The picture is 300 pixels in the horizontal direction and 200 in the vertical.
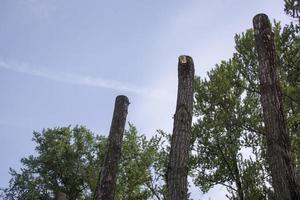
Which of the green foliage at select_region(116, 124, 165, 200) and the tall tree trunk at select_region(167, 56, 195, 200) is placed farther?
the green foliage at select_region(116, 124, 165, 200)

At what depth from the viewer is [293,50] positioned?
15992 millimetres

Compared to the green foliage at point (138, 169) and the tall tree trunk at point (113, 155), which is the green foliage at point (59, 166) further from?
the tall tree trunk at point (113, 155)

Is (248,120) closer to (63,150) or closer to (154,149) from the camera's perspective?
(154,149)

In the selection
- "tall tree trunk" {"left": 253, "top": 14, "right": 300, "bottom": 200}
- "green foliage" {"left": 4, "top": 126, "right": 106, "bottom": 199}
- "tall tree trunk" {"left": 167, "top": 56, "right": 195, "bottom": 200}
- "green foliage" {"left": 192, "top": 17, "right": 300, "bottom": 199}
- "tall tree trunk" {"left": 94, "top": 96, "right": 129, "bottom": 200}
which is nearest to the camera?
"tall tree trunk" {"left": 253, "top": 14, "right": 300, "bottom": 200}

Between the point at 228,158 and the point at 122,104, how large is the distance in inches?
331

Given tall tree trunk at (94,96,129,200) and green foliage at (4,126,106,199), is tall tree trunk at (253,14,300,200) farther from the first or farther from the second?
green foliage at (4,126,106,199)

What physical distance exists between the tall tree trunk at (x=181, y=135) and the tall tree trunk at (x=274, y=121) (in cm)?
168

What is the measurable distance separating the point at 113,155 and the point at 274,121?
16.5 ft

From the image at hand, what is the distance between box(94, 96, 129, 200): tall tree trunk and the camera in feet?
30.8

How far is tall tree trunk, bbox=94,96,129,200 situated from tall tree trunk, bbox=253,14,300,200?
462cm

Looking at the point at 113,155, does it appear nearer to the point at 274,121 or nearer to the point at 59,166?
the point at 274,121

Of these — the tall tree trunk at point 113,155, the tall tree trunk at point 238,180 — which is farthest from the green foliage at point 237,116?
the tall tree trunk at point 113,155

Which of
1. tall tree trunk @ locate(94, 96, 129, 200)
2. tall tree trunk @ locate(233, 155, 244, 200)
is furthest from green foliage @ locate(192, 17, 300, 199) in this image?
tall tree trunk @ locate(94, 96, 129, 200)

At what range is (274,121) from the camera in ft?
20.8
